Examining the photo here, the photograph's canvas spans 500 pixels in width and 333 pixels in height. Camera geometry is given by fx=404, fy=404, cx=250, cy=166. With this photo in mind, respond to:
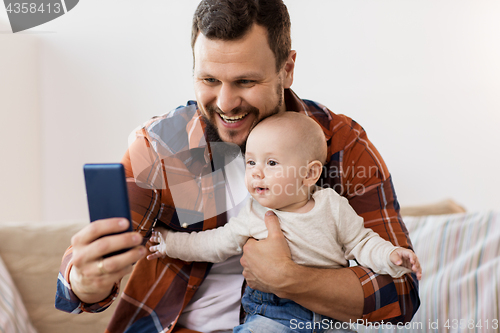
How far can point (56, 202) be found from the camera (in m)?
2.46

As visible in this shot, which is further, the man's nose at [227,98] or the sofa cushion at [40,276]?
the sofa cushion at [40,276]

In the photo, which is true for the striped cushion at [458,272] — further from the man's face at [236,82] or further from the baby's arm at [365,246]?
the man's face at [236,82]

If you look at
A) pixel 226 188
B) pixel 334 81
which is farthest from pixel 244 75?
pixel 334 81

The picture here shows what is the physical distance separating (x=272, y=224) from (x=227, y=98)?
1.26ft

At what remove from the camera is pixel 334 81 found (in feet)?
7.57

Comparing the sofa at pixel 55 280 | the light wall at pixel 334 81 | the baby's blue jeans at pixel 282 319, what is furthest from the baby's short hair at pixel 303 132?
the light wall at pixel 334 81

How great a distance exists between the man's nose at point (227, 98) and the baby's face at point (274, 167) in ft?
0.50

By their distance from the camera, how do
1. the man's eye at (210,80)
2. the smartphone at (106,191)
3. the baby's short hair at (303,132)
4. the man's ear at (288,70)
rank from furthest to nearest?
the man's ear at (288,70)
the man's eye at (210,80)
the baby's short hair at (303,132)
the smartphone at (106,191)

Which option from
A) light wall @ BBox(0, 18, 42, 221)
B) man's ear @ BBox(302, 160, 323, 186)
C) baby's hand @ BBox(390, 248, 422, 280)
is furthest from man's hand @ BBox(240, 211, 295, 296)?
light wall @ BBox(0, 18, 42, 221)

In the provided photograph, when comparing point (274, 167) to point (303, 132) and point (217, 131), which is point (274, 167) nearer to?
point (303, 132)

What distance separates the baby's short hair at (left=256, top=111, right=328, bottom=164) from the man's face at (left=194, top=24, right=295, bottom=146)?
0.13 meters

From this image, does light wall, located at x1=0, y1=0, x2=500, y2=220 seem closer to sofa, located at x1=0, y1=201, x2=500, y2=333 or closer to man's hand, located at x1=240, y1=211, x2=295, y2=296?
sofa, located at x1=0, y1=201, x2=500, y2=333

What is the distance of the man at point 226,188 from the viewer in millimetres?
1050

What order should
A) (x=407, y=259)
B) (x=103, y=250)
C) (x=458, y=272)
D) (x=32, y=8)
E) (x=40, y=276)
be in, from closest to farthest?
(x=103, y=250)
(x=407, y=259)
(x=40, y=276)
(x=458, y=272)
(x=32, y=8)
